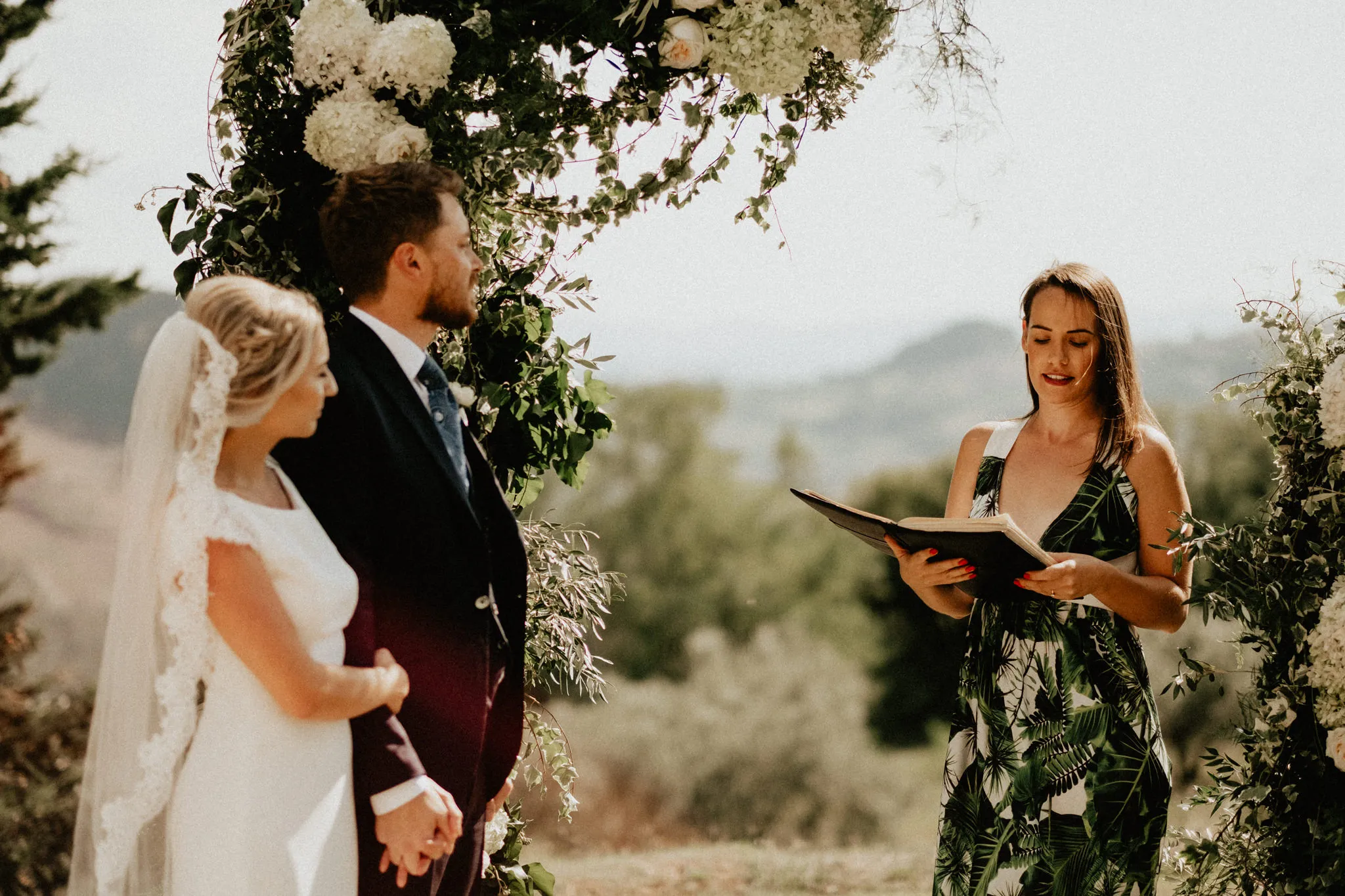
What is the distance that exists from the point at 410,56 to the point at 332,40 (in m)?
0.17

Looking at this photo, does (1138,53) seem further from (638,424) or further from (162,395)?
(162,395)

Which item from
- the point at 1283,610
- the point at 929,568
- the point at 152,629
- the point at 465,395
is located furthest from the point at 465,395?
the point at 1283,610

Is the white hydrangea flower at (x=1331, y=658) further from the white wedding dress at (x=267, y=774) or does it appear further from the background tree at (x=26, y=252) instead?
the background tree at (x=26, y=252)

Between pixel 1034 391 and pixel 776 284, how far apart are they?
31.7 m

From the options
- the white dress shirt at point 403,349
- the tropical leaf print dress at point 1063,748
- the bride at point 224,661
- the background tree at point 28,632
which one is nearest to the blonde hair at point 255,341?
the bride at point 224,661

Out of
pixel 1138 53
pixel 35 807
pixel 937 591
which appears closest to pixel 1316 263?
pixel 937 591

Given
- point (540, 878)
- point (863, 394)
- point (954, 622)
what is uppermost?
point (863, 394)

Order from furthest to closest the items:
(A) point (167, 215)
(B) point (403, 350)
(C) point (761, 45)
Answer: (C) point (761, 45)
(A) point (167, 215)
(B) point (403, 350)

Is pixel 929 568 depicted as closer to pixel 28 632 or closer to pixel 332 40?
pixel 332 40

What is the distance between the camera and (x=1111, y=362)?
283 cm

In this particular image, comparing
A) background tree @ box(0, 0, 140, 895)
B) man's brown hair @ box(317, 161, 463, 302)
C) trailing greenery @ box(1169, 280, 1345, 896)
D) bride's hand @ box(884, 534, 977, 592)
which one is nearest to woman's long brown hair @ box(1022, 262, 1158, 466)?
trailing greenery @ box(1169, 280, 1345, 896)

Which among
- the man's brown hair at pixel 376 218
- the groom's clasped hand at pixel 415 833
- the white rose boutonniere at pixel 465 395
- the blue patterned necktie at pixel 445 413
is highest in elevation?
the man's brown hair at pixel 376 218

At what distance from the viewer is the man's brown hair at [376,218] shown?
2.23m

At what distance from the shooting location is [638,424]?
20.7m
